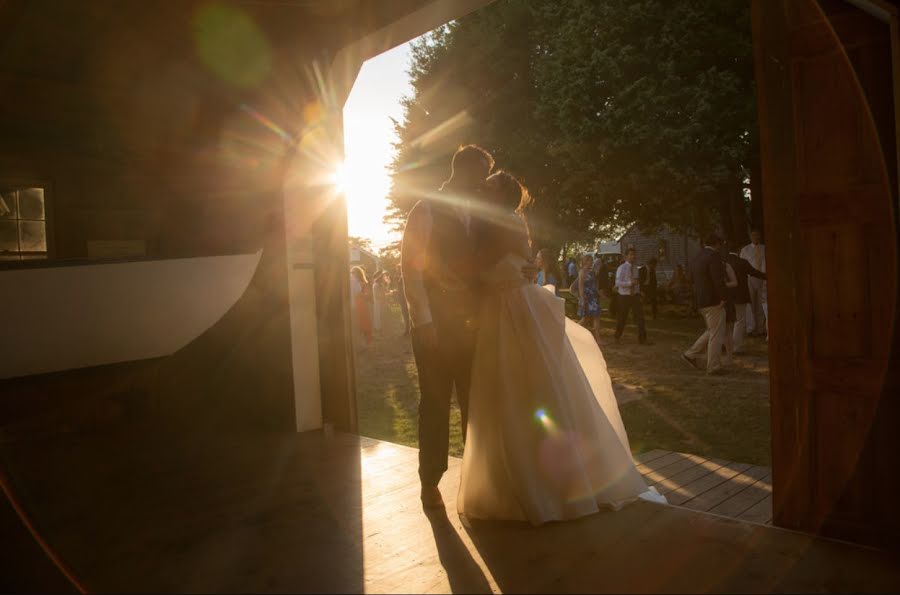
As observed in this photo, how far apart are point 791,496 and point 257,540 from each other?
2525mm

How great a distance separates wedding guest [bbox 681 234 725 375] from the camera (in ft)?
26.5

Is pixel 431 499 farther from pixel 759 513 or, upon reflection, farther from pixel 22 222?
pixel 22 222

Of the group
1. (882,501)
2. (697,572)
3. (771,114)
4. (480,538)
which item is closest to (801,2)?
(771,114)

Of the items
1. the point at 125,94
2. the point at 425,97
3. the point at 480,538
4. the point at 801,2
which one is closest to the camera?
the point at 801,2

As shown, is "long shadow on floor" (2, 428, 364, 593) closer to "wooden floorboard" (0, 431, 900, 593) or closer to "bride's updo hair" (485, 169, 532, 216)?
"wooden floorboard" (0, 431, 900, 593)

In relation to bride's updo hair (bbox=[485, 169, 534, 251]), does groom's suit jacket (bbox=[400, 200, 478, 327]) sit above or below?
below

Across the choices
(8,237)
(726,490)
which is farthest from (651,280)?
(8,237)

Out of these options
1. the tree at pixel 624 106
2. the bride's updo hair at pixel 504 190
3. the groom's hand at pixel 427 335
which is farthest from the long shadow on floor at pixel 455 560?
the tree at pixel 624 106

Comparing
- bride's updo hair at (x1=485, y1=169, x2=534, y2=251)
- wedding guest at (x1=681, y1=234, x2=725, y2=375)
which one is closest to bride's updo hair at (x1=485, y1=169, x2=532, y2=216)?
bride's updo hair at (x1=485, y1=169, x2=534, y2=251)

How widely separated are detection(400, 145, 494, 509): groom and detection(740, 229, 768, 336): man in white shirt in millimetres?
9206

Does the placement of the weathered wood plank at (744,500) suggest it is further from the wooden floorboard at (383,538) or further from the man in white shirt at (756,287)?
the man in white shirt at (756,287)

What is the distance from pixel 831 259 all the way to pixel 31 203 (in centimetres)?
854

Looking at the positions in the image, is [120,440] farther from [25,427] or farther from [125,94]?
[125,94]

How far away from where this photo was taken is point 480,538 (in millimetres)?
2996
